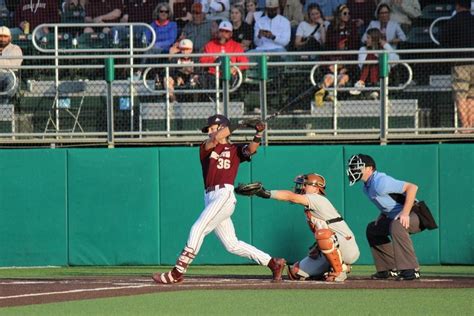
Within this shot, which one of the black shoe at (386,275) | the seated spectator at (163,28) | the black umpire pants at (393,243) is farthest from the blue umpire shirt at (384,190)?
the seated spectator at (163,28)

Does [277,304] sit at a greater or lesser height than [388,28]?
lesser

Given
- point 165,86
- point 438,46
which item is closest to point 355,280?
point 165,86

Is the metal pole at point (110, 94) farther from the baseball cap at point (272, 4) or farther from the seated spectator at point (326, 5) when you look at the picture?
the seated spectator at point (326, 5)

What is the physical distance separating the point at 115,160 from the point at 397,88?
4.13m

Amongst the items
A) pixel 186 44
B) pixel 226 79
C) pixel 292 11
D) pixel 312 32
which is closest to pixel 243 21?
pixel 292 11

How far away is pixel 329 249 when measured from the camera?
40.5 feet

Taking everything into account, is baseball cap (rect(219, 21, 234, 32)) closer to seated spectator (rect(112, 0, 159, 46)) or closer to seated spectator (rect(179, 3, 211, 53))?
seated spectator (rect(179, 3, 211, 53))

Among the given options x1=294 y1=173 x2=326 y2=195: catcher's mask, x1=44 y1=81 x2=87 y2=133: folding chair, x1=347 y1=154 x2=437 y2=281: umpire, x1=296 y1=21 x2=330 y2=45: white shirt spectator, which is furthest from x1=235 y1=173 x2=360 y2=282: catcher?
x1=296 y1=21 x2=330 y2=45: white shirt spectator

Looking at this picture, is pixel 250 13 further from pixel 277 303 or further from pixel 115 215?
pixel 277 303

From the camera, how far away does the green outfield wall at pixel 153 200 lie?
53.3 feet

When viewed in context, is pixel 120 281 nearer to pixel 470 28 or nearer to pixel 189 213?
pixel 189 213

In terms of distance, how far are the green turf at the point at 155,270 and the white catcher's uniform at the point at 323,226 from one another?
154cm

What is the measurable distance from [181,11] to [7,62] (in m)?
3.16

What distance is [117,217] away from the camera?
1652cm
